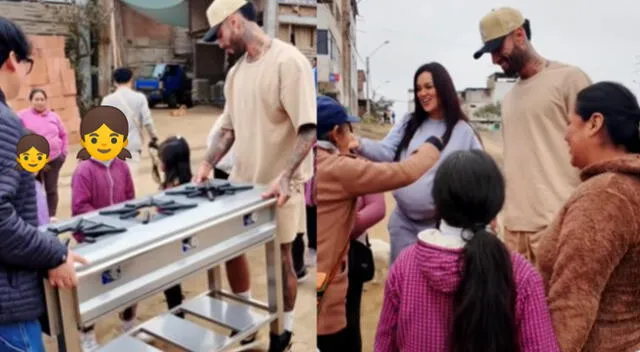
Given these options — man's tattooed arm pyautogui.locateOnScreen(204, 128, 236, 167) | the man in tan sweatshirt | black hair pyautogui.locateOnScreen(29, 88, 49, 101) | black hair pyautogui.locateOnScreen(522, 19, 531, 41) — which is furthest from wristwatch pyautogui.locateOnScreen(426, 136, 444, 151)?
black hair pyautogui.locateOnScreen(29, 88, 49, 101)

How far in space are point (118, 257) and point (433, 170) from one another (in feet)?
1.92

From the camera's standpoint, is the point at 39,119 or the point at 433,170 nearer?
the point at 433,170

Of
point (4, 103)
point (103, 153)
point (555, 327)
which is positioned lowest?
point (555, 327)

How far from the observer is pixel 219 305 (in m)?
1.80

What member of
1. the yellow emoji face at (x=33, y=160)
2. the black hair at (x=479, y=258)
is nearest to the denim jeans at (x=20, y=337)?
the yellow emoji face at (x=33, y=160)

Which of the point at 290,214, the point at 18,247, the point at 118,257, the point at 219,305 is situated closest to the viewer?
the point at 18,247

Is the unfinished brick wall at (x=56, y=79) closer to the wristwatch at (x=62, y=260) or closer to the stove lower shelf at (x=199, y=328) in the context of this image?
the wristwatch at (x=62, y=260)

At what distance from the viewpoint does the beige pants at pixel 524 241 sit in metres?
1.02

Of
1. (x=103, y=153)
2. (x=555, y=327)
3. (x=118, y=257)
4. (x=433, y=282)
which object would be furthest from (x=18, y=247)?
(x=555, y=327)

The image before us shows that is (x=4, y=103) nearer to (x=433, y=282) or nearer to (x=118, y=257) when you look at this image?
(x=118, y=257)

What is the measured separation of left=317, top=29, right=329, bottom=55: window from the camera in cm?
109

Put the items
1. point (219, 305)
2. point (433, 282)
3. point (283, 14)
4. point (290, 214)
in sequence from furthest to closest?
1. point (219, 305)
2. point (290, 214)
3. point (283, 14)
4. point (433, 282)

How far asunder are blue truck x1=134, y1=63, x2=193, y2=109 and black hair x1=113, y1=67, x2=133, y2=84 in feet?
0.10

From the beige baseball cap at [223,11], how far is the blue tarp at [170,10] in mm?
93
